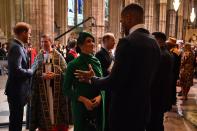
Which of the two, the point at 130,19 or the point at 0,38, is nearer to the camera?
the point at 130,19

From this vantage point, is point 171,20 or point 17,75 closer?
point 17,75

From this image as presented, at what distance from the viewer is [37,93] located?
3562 millimetres

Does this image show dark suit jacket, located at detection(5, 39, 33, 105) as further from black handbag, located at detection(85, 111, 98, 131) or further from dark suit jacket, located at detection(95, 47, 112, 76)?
black handbag, located at detection(85, 111, 98, 131)

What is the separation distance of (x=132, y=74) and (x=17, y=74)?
72.3 inches

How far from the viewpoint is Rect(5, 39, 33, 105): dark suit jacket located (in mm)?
3365

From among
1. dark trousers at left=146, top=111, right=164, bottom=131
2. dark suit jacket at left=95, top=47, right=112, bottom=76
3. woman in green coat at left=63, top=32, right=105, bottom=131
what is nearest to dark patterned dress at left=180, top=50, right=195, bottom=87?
dark trousers at left=146, top=111, right=164, bottom=131

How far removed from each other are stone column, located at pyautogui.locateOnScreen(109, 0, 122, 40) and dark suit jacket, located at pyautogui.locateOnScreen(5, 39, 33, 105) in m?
23.0

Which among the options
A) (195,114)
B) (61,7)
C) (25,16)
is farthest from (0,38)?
(195,114)

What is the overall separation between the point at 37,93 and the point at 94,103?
3.84 ft

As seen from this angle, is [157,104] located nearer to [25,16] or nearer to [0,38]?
[25,16]

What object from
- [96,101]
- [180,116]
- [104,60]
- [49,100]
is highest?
[104,60]

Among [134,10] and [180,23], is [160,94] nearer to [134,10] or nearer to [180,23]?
[134,10]

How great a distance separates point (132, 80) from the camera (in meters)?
2.07

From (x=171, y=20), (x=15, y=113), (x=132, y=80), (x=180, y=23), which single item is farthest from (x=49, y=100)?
(x=180, y=23)
